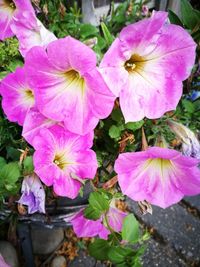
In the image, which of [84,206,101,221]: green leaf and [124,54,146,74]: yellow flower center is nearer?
[124,54,146,74]: yellow flower center

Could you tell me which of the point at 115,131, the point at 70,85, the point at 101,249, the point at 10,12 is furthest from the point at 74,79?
the point at 101,249

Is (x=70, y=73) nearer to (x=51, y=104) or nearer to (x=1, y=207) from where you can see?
(x=51, y=104)

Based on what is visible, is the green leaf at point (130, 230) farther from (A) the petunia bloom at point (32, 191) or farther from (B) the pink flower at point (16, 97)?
(B) the pink flower at point (16, 97)

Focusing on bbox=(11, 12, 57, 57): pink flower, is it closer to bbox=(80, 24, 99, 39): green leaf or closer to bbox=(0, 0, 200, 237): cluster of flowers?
bbox=(0, 0, 200, 237): cluster of flowers

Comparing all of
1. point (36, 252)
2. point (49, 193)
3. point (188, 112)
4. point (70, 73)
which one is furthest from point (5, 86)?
point (36, 252)

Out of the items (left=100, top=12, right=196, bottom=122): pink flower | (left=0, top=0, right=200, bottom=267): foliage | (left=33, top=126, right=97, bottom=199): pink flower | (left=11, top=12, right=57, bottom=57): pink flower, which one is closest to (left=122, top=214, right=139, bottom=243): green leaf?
(left=0, top=0, right=200, bottom=267): foliage
